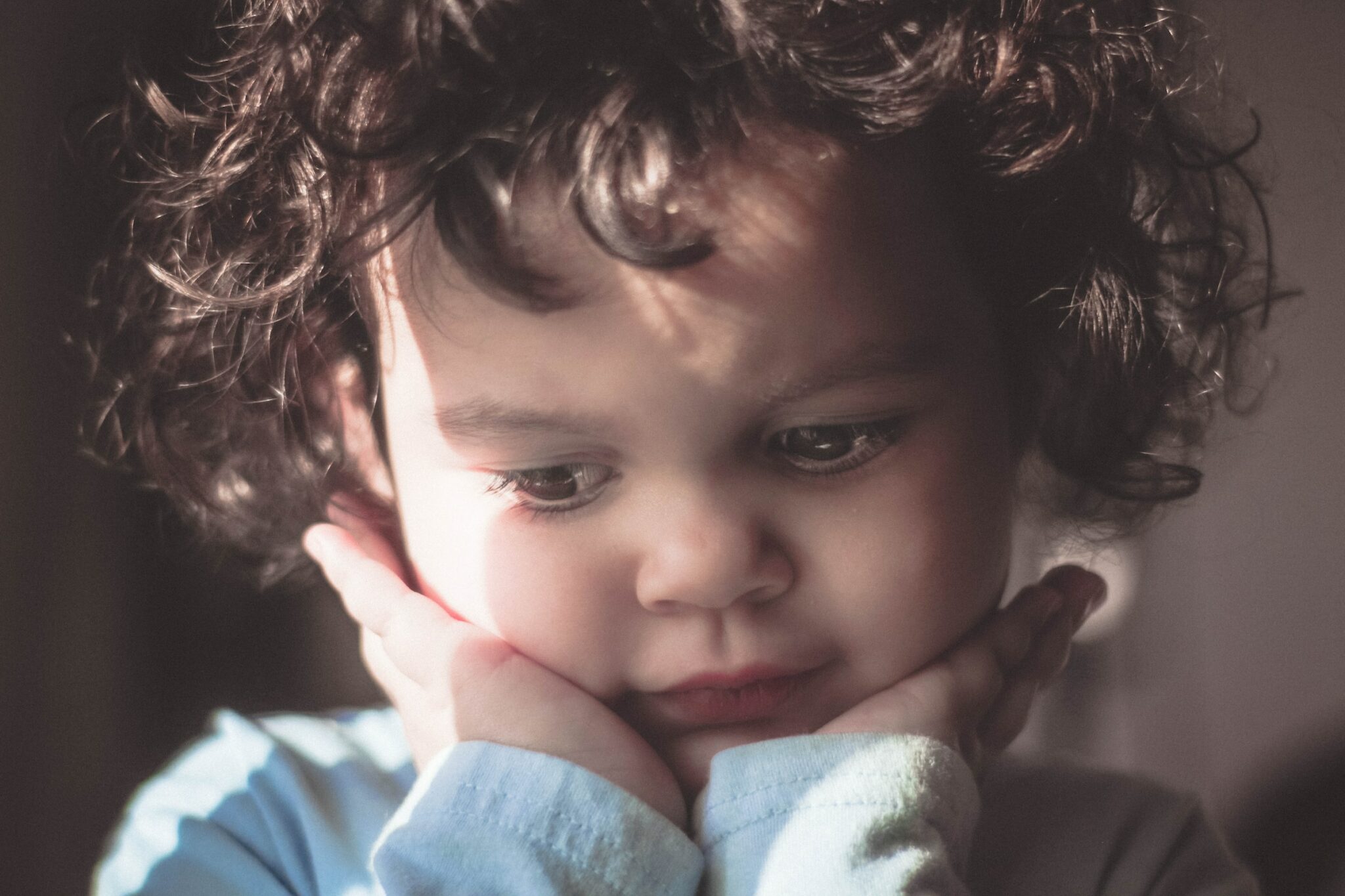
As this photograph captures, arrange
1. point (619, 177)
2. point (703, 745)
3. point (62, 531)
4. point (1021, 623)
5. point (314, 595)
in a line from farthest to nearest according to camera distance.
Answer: point (314, 595) < point (62, 531) < point (1021, 623) < point (703, 745) < point (619, 177)

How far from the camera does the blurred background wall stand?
1.18m

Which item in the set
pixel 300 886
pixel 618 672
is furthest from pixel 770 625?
pixel 300 886

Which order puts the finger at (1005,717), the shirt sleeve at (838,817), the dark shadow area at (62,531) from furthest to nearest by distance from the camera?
the dark shadow area at (62,531), the finger at (1005,717), the shirt sleeve at (838,817)

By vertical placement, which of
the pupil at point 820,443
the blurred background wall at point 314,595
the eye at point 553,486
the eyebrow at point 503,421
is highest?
the eyebrow at point 503,421

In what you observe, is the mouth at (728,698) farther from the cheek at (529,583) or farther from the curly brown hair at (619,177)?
the curly brown hair at (619,177)

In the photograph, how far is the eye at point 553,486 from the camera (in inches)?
31.1

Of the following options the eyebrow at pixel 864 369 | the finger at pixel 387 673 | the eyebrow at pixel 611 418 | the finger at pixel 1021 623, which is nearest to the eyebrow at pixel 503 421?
the eyebrow at pixel 611 418

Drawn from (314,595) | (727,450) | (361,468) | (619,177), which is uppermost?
(619,177)

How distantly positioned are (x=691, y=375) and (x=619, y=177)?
0.12 metres

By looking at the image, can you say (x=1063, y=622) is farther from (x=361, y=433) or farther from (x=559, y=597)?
(x=361, y=433)

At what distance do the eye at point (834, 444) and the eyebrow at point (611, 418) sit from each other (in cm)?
4

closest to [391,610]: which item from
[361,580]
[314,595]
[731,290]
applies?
[361,580]

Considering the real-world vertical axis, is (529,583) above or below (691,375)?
below

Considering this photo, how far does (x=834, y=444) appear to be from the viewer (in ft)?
2.61
